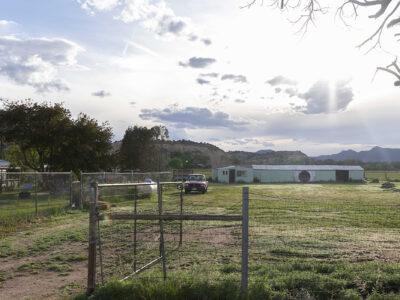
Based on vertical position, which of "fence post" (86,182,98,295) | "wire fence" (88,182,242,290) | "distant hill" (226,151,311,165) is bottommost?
"wire fence" (88,182,242,290)

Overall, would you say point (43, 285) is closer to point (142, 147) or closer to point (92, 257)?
point (92, 257)

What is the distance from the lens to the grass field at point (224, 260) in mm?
4969

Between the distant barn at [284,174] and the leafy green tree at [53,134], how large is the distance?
31579mm

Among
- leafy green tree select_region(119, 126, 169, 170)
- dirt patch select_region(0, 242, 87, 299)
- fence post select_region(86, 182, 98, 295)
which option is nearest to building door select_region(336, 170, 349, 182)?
leafy green tree select_region(119, 126, 169, 170)

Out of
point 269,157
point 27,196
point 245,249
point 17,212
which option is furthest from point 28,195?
point 269,157

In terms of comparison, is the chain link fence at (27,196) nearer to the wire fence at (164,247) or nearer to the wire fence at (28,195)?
the wire fence at (28,195)

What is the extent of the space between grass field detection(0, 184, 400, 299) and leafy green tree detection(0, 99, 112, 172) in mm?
14066

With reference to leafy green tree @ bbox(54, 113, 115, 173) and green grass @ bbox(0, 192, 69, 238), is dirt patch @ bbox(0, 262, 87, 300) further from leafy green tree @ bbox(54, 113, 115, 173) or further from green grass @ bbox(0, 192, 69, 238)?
leafy green tree @ bbox(54, 113, 115, 173)

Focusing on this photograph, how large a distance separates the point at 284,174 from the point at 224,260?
5217cm

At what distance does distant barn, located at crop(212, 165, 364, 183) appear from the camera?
184 feet

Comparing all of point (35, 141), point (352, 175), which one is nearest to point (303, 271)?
point (35, 141)

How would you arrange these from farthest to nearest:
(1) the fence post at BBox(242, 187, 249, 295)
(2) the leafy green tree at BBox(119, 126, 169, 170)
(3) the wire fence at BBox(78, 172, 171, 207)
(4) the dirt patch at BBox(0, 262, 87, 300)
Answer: (2) the leafy green tree at BBox(119, 126, 169, 170)
(3) the wire fence at BBox(78, 172, 171, 207)
(4) the dirt patch at BBox(0, 262, 87, 300)
(1) the fence post at BBox(242, 187, 249, 295)

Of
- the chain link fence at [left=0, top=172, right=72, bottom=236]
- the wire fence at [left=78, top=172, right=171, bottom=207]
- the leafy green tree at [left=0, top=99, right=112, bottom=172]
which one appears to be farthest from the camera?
the leafy green tree at [left=0, top=99, right=112, bottom=172]

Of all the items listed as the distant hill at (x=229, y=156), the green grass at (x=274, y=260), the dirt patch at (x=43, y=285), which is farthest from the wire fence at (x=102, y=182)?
the distant hill at (x=229, y=156)
